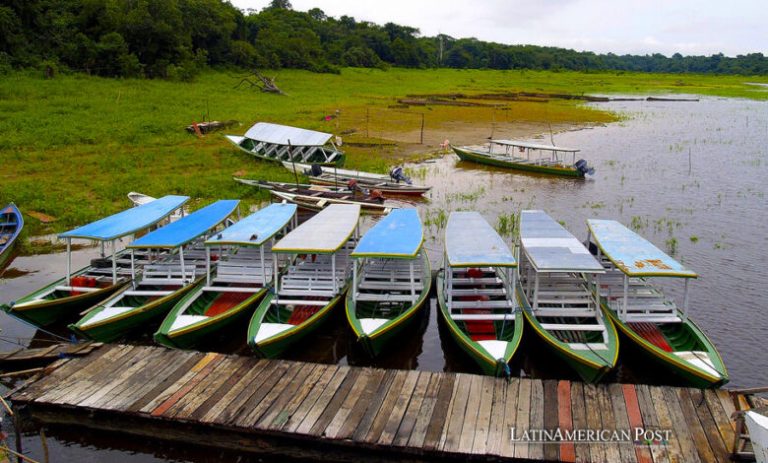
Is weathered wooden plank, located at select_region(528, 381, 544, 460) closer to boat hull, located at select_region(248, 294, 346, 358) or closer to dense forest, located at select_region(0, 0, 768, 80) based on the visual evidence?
boat hull, located at select_region(248, 294, 346, 358)

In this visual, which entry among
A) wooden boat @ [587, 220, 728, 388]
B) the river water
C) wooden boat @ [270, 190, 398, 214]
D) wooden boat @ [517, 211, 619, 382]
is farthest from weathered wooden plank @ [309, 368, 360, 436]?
wooden boat @ [270, 190, 398, 214]

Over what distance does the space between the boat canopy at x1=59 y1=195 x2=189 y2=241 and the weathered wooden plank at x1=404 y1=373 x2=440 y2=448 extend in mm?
8067

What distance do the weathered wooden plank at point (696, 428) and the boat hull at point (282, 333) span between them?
6.99m

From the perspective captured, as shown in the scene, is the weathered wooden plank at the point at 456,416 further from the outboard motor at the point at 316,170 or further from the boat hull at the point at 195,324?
the outboard motor at the point at 316,170

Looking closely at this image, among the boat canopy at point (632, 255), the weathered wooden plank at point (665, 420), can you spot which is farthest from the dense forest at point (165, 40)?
the weathered wooden plank at point (665, 420)

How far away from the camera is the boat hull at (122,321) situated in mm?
11625

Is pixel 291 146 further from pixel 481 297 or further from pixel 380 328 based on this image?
pixel 380 328

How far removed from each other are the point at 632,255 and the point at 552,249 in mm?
1627

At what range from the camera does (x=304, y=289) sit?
1278 cm

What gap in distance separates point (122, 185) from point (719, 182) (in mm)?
28665

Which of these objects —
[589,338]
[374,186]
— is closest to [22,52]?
[374,186]

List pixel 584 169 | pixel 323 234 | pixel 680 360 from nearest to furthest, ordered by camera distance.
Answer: pixel 680 360, pixel 323 234, pixel 584 169

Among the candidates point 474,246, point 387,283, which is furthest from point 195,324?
point 474,246

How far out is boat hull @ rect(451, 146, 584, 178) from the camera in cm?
2955
